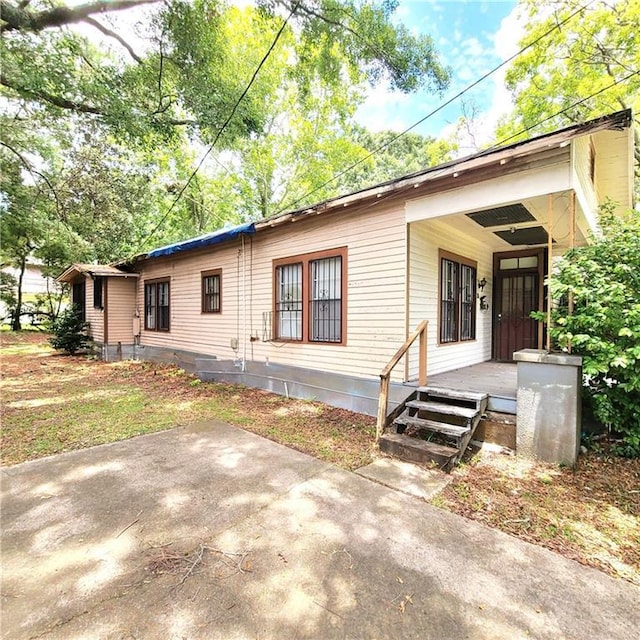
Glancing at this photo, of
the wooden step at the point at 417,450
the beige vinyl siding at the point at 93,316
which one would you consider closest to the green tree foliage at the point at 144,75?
the beige vinyl siding at the point at 93,316

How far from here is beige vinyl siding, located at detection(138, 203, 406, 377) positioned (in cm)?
A: 550

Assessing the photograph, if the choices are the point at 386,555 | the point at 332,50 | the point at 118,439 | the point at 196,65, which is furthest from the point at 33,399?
the point at 332,50

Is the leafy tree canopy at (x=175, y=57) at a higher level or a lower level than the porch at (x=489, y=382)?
higher

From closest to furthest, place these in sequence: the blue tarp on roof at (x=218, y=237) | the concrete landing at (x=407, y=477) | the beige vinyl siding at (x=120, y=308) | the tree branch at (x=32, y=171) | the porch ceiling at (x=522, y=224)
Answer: the concrete landing at (x=407, y=477) → the porch ceiling at (x=522, y=224) → the blue tarp on roof at (x=218, y=237) → the tree branch at (x=32, y=171) → the beige vinyl siding at (x=120, y=308)

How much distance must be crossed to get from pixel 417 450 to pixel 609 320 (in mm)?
2342

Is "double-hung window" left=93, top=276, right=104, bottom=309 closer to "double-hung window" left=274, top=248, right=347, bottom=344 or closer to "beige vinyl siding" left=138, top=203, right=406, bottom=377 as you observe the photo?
"beige vinyl siding" left=138, top=203, right=406, bottom=377

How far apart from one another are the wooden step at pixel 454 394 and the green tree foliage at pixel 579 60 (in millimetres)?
10541

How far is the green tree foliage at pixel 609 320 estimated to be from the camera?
11.4ft

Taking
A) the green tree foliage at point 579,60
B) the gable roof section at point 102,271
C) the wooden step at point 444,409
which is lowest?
the wooden step at point 444,409

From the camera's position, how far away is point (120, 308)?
12539 mm

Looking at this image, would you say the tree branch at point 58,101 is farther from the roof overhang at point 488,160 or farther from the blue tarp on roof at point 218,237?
the roof overhang at point 488,160

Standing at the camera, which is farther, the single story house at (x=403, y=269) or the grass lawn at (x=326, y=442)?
the single story house at (x=403, y=269)

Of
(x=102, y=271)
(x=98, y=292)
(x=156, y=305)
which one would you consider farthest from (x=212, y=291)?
(x=98, y=292)

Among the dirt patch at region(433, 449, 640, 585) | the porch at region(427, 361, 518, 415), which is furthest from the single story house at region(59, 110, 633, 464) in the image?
the dirt patch at region(433, 449, 640, 585)
